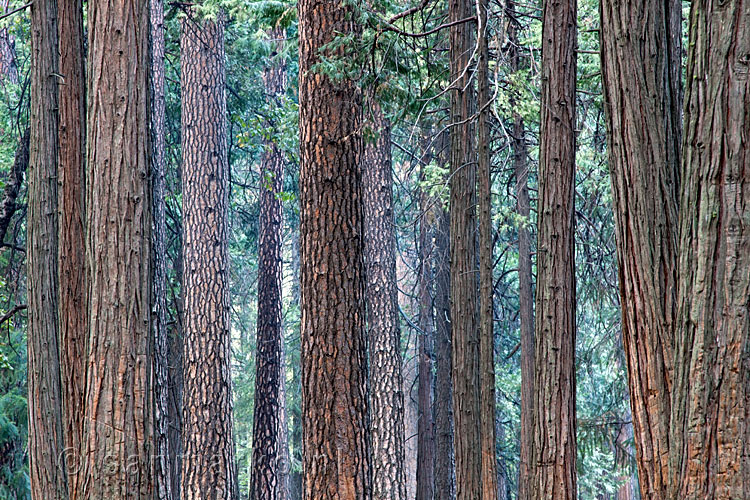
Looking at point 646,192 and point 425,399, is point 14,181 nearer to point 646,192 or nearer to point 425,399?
point 646,192

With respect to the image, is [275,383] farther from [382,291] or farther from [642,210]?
[642,210]

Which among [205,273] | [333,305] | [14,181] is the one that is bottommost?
[333,305]

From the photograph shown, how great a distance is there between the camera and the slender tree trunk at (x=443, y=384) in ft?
51.8

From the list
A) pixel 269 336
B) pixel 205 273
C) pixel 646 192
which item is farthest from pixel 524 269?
pixel 646 192

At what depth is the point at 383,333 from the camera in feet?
41.2

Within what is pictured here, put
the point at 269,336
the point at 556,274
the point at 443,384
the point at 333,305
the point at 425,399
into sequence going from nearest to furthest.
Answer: the point at 333,305 < the point at 556,274 < the point at 269,336 < the point at 443,384 < the point at 425,399

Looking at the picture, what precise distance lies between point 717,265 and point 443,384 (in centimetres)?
1297

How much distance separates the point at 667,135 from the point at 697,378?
2.44m

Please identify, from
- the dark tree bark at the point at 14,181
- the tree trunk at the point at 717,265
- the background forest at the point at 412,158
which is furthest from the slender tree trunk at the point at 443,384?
the tree trunk at the point at 717,265

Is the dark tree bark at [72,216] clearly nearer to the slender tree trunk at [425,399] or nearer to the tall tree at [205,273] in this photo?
the tall tree at [205,273]

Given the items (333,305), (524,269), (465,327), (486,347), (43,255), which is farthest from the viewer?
(524,269)

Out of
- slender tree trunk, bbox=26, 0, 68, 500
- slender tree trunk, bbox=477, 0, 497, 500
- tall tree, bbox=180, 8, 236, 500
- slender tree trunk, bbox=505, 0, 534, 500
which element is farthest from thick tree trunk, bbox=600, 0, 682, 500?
tall tree, bbox=180, 8, 236, 500

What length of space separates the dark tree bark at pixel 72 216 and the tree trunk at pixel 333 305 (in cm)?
190

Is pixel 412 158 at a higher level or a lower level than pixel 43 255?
higher
